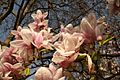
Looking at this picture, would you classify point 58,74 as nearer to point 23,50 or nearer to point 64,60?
point 64,60

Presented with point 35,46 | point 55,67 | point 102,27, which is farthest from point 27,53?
point 102,27

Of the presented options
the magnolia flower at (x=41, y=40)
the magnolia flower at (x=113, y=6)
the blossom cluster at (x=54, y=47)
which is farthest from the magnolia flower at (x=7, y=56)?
the magnolia flower at (x=113, y=6)

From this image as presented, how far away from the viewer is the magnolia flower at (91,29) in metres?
1.21

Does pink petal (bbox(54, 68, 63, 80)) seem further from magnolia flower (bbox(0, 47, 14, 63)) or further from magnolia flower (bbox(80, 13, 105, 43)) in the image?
magnolia flower (bbox(0, 47, 14, 63))

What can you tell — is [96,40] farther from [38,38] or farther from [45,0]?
[45,0]

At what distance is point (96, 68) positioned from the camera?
120 centimetres

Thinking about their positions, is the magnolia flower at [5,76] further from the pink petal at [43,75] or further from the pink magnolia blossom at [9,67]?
the pink petal at [43,75]

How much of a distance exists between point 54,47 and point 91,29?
0.16 meters

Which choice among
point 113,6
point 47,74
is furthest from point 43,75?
point 113,6

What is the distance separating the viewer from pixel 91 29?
123 centimetres

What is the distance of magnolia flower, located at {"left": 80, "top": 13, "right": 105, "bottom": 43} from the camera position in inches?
47.8

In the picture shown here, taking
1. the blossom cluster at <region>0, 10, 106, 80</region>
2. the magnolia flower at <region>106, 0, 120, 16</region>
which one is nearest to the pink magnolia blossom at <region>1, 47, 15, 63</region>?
the blossom cluster at <region>0, 10, 106, 80</region>

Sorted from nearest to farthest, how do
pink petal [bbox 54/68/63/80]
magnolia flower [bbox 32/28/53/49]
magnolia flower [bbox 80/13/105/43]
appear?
pink petal [bbox 54/68/63/80]
magnolia flower [bbox 80/13/105/43]
magnolia flower [bbox 32/28/53/49]

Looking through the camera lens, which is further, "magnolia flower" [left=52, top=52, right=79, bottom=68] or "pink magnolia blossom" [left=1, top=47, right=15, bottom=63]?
"pink magnolia blossom" [left=1, top=47, right=15, bottom=63]
